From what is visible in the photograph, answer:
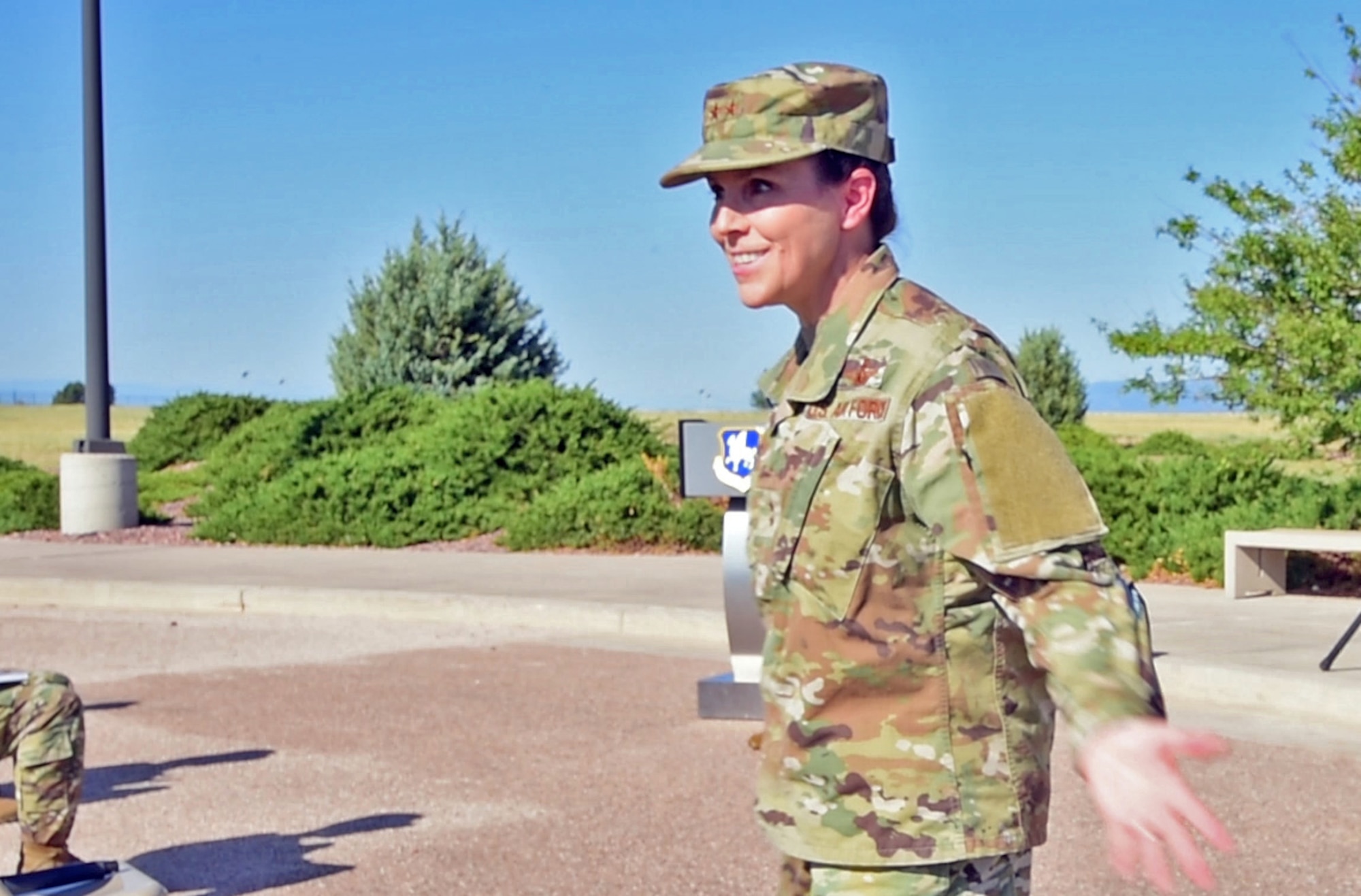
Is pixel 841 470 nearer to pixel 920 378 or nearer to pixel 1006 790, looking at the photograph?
pixel 920 378

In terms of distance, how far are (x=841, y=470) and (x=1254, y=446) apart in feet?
39.4

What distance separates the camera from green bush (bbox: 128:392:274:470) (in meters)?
26.0

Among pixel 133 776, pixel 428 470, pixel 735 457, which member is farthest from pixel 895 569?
pixel 428 470

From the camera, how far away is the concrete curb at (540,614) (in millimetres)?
8195

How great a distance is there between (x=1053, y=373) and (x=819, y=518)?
34.0 meters

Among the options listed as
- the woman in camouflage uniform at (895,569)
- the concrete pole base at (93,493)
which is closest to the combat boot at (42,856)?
the woman in camouflage uniform at (895,569)

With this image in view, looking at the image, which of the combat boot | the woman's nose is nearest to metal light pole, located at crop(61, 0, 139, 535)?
the combat boot

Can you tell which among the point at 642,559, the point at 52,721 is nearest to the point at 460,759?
the point at 52,721

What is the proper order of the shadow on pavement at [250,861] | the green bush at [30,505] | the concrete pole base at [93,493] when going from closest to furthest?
the shadow on pavement at [250,861], the concrete pole base at [93,493], the green bush at [30,505]

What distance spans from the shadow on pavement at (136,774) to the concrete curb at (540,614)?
352 centimetres

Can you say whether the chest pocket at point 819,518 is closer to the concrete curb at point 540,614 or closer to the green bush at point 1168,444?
the concrete curb at point 540,614

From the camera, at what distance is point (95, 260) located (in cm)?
1839

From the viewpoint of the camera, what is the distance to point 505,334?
84.8 feet

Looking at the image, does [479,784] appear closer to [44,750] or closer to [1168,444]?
[44,750]
